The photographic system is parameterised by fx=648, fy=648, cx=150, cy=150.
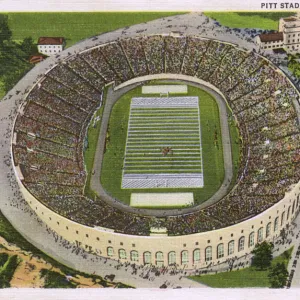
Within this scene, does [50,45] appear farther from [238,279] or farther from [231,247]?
[238,279]

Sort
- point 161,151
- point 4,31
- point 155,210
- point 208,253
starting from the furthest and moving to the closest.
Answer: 1. point 4,31
2. point 161,151
3. point 155,210
4. point 208,253

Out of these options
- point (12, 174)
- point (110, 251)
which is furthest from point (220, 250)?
point (12, 174)

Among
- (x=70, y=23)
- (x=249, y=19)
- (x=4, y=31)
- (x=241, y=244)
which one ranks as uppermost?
(x=249, y=19)

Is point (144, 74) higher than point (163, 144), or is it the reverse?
point (144, 74)

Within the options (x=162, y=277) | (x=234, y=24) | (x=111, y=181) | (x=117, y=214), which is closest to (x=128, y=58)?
(x=234, y=24)

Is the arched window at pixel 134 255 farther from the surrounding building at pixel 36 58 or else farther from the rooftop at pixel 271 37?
the rooftop at pixel 271 37

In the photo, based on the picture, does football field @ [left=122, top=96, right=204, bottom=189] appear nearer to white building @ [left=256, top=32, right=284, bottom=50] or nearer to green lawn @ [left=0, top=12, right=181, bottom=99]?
→ green lawn @ [left=0, top=12, right=181, bottom=99]
